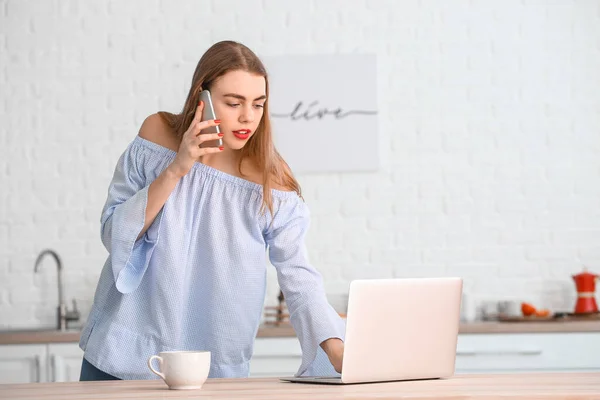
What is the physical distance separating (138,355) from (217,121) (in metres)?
0.61

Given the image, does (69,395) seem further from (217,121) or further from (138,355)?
(217,121)


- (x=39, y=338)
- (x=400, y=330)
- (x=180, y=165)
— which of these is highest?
(x=180, y=165)

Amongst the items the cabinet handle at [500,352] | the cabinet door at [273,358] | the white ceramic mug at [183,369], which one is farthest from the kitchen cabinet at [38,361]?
the white ceramic mug at [183,369]

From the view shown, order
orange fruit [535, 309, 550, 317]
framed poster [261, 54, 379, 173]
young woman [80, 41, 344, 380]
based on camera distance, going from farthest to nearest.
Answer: framed poster [261, 54, 379, 173]
orange fruit [535, 309, 550, 317]
young woman [80, 41, 344, 380]

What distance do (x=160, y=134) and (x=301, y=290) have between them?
568mm

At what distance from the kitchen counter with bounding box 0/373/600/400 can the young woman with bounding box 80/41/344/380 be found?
295mm

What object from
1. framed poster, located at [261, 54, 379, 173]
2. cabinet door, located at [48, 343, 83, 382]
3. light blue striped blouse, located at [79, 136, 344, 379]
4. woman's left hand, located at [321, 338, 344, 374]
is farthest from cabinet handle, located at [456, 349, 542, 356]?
woman's left hand, located at [321, 338, 344, 374]

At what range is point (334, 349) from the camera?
2.07 m

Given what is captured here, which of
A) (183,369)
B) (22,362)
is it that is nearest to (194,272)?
(183,369)

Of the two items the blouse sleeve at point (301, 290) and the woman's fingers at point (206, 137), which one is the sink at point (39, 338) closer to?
the blouse sleeve at point (301, 290)

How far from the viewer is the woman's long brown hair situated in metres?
2.27

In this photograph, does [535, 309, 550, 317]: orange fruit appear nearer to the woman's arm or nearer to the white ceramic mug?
the woman's arm

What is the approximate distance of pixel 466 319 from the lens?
4.29 m

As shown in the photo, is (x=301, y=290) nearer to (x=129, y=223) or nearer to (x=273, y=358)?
(x=129, y=223)
